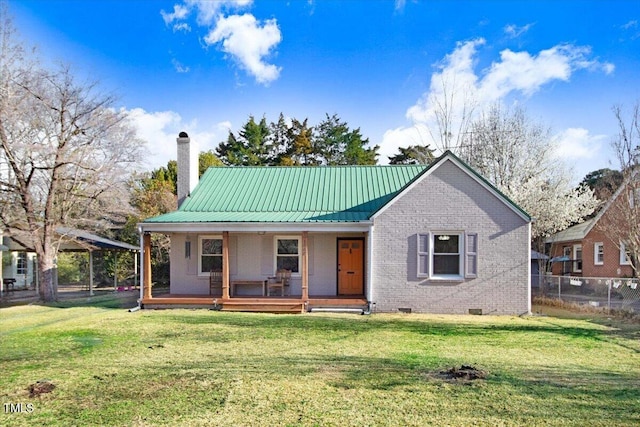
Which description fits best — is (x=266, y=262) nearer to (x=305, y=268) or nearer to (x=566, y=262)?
(x=305, y=268)

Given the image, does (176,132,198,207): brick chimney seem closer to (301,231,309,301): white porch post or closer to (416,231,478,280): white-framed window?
(301,231,309,301): white porch post

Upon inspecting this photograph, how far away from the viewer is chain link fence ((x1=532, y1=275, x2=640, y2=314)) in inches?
561

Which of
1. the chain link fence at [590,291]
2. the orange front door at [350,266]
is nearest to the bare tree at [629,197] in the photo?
the chain link fence at [590,291]

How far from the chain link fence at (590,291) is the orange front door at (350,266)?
23.6 ft

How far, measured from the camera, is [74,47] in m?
18.0

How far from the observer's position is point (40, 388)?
19.6ft

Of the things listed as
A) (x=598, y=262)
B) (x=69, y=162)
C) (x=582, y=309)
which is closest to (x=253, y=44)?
(x=69, y=162)

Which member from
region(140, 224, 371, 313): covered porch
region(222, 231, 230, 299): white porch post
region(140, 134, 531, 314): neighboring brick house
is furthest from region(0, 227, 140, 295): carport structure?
region(222, 231, 230, 299): white porch post

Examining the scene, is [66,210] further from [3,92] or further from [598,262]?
[598,262]

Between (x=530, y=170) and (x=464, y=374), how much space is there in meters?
21.0

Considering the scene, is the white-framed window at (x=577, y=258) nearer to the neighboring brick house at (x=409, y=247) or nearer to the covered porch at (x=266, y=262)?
the neighboring brick house at (x=409, y=247)

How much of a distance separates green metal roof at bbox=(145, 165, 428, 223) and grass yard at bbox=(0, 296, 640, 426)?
14.4 ft

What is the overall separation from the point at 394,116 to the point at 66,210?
17182 mm

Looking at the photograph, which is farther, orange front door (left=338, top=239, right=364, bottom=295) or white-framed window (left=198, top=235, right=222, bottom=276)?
white-framed window (left=198, top=235, right=222, bottom=276)
